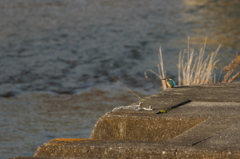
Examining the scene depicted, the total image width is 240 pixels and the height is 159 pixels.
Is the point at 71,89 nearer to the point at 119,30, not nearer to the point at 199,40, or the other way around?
the point at 199,40

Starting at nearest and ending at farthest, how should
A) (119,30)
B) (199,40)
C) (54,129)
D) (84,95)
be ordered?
(54,129) → (84,95) → (199,40) → (119,30)

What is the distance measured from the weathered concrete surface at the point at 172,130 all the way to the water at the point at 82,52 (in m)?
2.16

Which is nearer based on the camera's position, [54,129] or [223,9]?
[54,129]

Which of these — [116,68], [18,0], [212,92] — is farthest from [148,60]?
[18,0]

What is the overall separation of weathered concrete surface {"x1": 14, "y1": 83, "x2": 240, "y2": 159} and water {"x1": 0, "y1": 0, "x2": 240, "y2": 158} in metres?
2.16

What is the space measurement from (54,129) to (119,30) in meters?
7.77

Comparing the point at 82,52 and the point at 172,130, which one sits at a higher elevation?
the point at 172,130

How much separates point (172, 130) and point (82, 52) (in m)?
8.07

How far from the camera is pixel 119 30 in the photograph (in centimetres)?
1340

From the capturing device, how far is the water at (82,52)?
6391 mm

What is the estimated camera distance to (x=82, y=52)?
10.9 meters

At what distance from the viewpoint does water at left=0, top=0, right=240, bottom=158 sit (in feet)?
21.0

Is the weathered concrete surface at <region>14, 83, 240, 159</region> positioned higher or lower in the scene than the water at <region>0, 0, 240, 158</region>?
higher

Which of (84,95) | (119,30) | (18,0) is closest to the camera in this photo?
(84,95)
